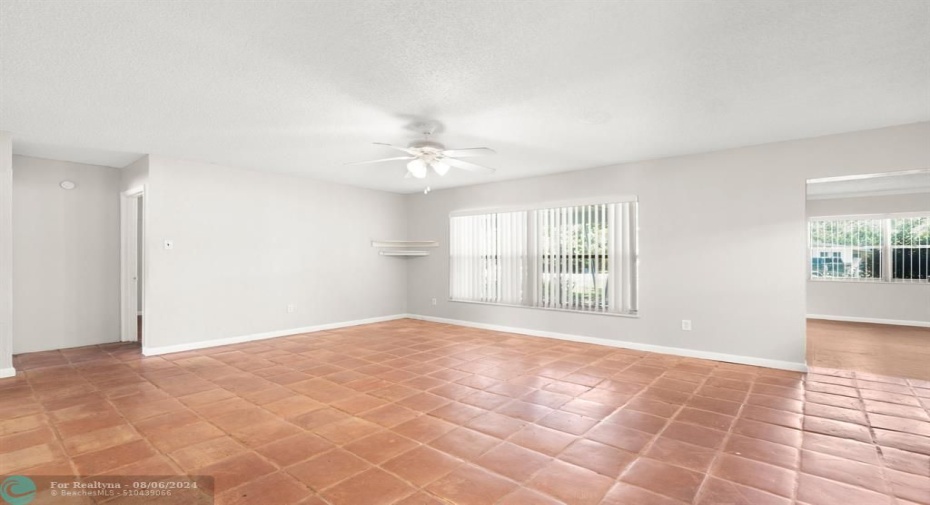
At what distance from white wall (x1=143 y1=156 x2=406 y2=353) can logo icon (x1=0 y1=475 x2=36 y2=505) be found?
3.17 metres

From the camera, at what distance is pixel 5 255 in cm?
412

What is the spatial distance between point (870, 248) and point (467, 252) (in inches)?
312

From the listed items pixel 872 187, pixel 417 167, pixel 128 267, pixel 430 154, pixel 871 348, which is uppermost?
pixel 872 187

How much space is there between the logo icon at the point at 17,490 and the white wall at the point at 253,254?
10.4ft

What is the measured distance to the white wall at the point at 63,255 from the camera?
200 inches

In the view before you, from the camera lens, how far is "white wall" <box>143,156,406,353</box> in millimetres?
5156

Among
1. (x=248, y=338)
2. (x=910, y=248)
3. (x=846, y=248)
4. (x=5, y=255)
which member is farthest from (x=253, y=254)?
(x=910, y=248)

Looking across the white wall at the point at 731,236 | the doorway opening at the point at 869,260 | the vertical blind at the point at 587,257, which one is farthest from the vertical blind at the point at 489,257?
the doorway opening at the point at 869,260

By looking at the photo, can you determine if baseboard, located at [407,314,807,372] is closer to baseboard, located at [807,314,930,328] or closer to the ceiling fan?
the ceiling fan

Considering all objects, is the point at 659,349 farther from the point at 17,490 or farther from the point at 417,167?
the point at 17,490

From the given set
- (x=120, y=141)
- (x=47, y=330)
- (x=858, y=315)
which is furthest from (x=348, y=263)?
(x=858, y=315)

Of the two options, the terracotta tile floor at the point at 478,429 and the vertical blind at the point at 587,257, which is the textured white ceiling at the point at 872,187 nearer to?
the vertical blind at the point at 587,257

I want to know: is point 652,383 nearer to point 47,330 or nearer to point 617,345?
point 617,345

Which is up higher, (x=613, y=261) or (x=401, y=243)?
(x=401, y=243)
